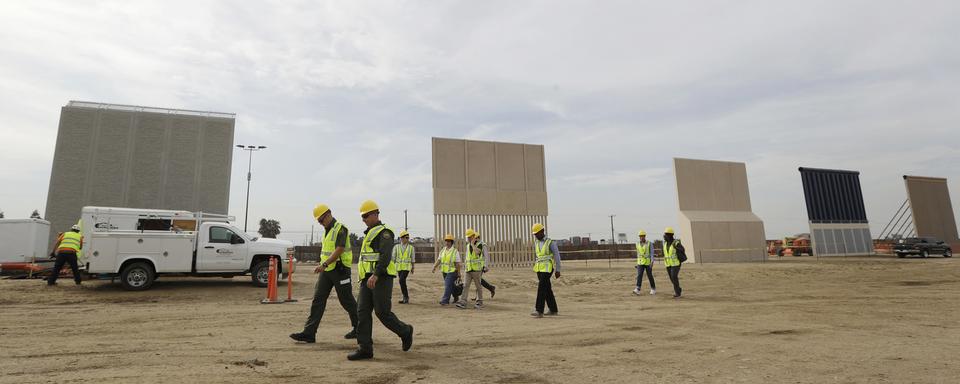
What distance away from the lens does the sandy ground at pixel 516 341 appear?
454 cm

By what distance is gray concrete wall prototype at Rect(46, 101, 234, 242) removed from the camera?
32.7 metres

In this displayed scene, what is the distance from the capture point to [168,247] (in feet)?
44.0

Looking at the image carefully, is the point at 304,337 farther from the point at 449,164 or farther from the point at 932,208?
the point at 932,208

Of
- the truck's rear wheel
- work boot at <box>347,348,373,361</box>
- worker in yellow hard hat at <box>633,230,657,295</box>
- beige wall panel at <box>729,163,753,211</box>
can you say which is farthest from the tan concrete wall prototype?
the truck's rear wheel

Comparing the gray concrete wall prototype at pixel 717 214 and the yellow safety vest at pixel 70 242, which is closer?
the yellow safety vest at pixel 70 242

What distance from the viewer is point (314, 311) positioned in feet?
20.0

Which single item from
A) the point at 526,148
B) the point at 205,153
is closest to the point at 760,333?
the point at 526,148

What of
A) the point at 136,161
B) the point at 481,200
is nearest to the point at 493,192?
the point at 481,200

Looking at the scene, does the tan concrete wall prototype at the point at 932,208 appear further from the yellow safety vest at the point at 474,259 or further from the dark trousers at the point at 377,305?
the dark trousers at the point at 377,305

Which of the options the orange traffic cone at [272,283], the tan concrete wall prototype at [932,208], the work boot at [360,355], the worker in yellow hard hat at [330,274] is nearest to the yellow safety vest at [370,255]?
the worker in yellow hard hat at [330,274]

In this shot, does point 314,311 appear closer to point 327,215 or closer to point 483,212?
point 327,215

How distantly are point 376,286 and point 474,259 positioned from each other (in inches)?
213

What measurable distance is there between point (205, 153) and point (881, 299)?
39.5 meters

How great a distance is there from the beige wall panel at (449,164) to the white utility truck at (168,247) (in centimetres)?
974
